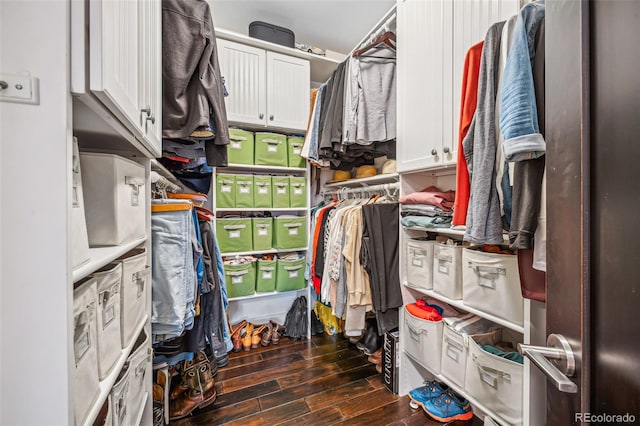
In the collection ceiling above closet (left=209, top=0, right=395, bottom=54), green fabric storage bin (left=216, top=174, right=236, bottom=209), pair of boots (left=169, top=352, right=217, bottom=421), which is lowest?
pair of boots (left=169, top=352, right=217, bottom=421)

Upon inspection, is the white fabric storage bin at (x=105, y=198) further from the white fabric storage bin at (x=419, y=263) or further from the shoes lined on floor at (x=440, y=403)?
the shoes lined on floor at (x=440, y=403)

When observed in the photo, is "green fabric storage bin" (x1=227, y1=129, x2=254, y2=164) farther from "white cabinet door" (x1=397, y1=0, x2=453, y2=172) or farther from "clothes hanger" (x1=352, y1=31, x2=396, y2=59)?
"white cabinet door" (x1=397, y1=0, x2=453, y2=172)

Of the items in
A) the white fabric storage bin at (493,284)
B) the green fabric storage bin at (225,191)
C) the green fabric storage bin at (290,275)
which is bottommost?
the green fabric storage bin at (290,275)

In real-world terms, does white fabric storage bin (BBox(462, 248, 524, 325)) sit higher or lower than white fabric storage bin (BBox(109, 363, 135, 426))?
higher

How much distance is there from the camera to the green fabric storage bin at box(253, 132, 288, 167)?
2.33 m

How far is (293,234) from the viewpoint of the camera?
97.7 inches

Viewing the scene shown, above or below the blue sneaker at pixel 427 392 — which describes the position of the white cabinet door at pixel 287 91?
above

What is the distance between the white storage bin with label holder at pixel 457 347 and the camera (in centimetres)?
131

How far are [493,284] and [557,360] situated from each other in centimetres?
74

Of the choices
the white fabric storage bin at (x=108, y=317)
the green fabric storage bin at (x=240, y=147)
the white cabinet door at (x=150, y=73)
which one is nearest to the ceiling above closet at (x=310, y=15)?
the green fabric storage bin at (x=240, y=147)

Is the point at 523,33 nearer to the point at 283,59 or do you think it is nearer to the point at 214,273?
the point at 214,273

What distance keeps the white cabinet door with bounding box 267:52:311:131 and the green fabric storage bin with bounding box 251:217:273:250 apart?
0.85 meters

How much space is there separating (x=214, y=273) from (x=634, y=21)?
65.5 inches

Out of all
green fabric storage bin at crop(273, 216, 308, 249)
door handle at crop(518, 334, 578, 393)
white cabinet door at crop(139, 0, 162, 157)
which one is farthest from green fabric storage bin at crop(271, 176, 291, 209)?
door handle at crop(518, 334, 578, 393)
